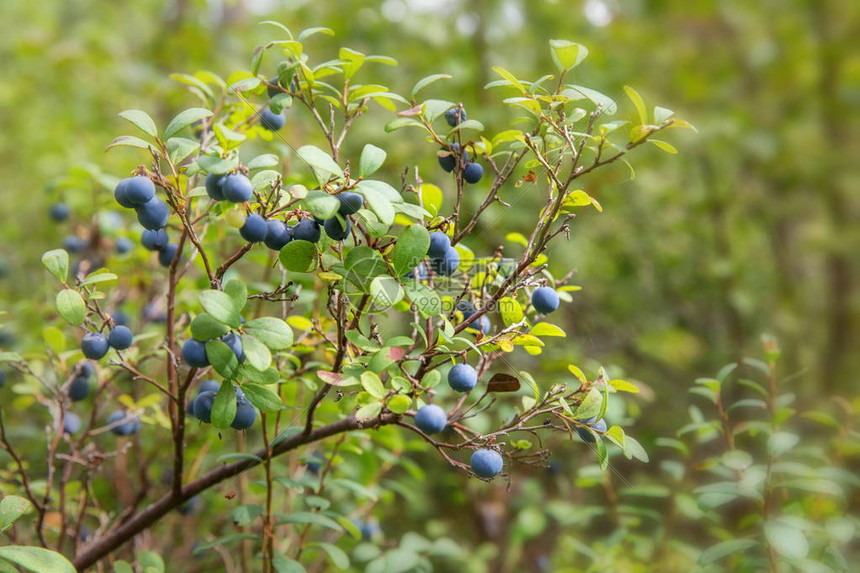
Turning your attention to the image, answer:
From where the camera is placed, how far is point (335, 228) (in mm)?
874

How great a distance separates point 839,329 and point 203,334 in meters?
4.28

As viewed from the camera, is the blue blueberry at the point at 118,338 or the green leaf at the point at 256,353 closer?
the green leaf at the point at 256,353

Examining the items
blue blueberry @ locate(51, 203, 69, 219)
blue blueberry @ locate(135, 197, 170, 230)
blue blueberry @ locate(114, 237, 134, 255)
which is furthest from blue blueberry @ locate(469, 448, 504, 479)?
blue blueberry @ locate(51, 203, 69, 219)

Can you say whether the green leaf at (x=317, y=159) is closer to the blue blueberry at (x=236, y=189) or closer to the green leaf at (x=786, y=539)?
the blue blueberry at (x=236, y=189)

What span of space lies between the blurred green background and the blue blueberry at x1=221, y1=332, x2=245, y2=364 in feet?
5.82

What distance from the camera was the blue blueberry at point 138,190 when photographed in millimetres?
892

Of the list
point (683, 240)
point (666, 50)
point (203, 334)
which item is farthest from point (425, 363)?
point (666, 50)

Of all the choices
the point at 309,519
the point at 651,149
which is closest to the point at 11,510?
the point at 309,519

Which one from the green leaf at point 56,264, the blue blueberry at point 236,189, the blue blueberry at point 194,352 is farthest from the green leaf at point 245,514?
the blue blueberry at point 236,189

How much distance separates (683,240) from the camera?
346cm

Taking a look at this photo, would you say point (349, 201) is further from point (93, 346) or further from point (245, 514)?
point (245, 514)

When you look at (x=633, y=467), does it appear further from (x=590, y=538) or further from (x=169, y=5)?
(x=169, y=5)

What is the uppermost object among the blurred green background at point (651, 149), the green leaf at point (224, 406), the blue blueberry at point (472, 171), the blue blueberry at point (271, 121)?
the blurred green background at point (651, 149)

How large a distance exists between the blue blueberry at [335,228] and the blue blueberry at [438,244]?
125 millimetres
